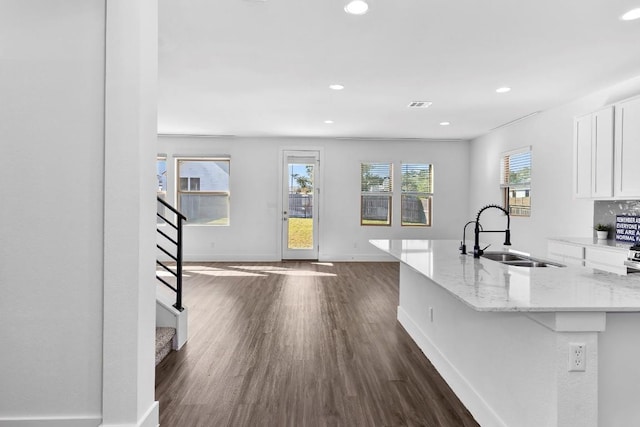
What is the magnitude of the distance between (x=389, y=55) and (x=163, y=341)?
3086 millimetres

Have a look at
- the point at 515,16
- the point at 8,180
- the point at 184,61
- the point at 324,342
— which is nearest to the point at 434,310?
the point at 324,342

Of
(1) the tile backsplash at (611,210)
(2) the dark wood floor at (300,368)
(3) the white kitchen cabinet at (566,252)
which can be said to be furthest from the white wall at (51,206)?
(1) the tile backsplash at (611,210)

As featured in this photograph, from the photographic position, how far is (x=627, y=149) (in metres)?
3.62

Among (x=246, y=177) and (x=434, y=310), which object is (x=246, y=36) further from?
(x=246, y=177)

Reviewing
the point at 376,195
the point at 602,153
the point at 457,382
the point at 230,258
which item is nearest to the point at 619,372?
the point at 457,382

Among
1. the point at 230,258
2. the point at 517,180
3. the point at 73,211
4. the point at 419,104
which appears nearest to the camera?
the point at 73,211

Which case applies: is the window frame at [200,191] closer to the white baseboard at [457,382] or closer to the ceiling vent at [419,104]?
the ceiling vent at [419,104]

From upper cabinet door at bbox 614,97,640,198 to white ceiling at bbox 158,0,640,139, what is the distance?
43cm

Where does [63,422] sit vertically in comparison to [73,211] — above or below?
below

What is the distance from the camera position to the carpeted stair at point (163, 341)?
2765mm

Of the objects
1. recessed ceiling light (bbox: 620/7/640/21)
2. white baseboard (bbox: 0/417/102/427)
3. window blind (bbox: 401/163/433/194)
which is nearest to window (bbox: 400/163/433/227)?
window blind (bbox: 401/163/433/194)

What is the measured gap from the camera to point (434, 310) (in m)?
2.89

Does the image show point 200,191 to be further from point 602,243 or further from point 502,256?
point 602,243

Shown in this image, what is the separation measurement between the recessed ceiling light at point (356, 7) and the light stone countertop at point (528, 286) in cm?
176
